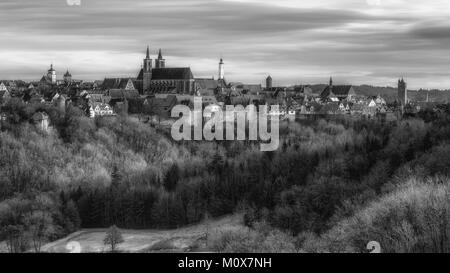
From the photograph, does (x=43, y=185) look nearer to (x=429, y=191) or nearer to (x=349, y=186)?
(x=349, y=186)

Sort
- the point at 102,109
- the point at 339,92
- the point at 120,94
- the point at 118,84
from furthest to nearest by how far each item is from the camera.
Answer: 1. the point at 339,92
2. the point at 118,84
3. the point at 120,94
4. the point at 102,109

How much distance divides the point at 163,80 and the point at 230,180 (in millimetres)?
28167

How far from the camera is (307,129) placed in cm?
4256

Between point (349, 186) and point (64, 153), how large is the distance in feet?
A: 55.6

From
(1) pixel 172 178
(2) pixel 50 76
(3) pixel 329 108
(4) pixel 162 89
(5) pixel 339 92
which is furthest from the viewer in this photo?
(2) pixel 50 76

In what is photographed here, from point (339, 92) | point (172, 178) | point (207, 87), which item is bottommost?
point (172, 178)

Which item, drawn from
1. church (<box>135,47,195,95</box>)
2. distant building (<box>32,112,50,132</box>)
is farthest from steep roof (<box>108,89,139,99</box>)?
distant building (<box>32,112,50,132</box>)

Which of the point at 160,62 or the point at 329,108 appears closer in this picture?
the point at 329,108

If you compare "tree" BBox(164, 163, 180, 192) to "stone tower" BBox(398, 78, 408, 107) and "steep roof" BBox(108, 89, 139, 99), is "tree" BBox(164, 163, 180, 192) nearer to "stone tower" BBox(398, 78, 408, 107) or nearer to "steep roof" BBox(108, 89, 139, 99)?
"steep roof" BBox(108, 89, 139, 99)

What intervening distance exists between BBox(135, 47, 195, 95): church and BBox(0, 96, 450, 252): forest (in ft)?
50.9

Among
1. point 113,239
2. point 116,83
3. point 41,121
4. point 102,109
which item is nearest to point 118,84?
point 116,83

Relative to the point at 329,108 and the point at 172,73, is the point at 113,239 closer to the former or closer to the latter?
the point at 329,108

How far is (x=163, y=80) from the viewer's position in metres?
59.2
